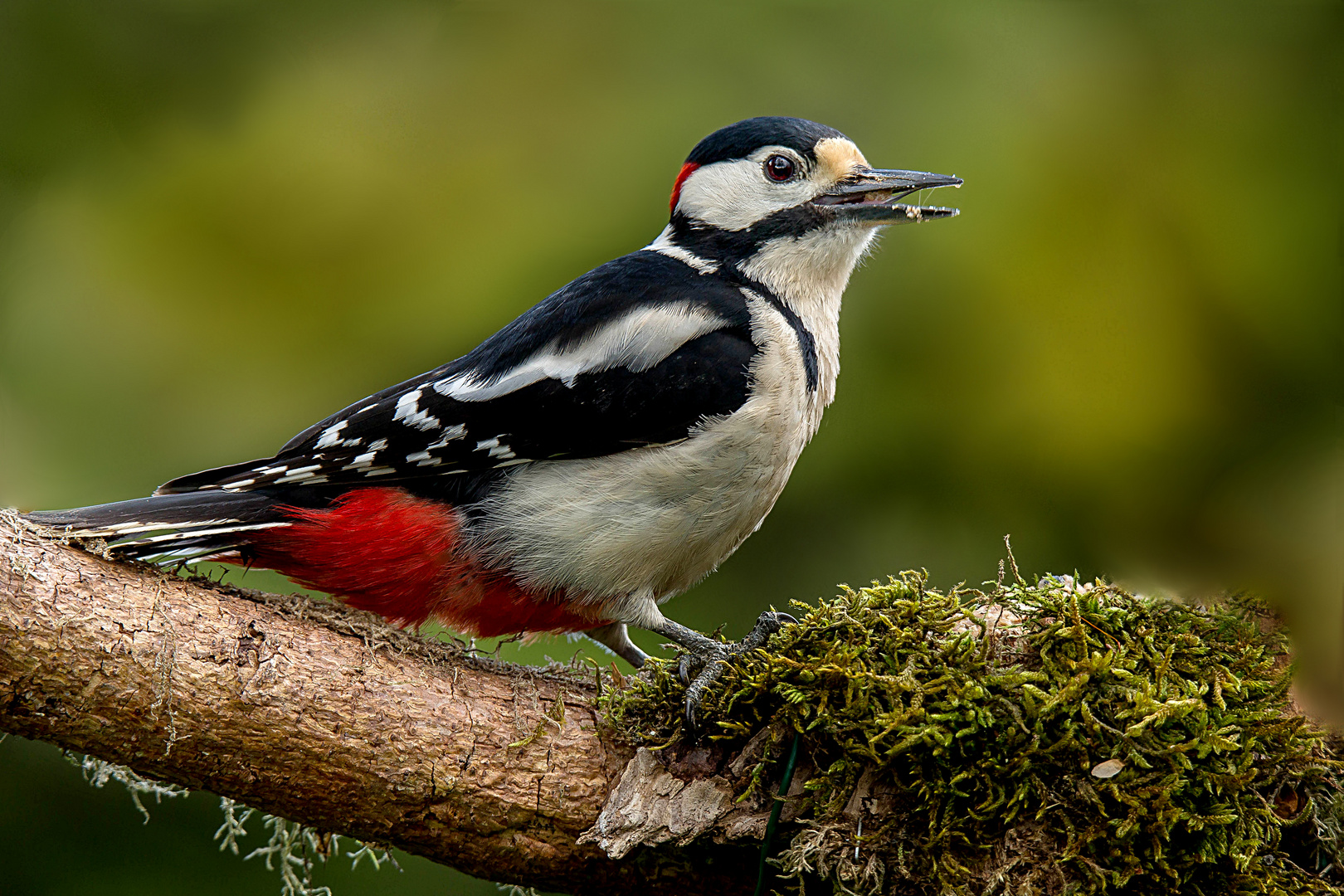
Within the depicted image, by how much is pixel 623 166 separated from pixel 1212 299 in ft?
7.21

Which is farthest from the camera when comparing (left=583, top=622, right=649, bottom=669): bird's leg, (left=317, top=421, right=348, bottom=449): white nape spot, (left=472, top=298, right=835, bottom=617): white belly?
(left=583, top=622, right=649, bottom=669): bird's leg

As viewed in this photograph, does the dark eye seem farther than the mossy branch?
Yes

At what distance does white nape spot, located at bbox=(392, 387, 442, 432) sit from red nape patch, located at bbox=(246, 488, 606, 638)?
17 cm

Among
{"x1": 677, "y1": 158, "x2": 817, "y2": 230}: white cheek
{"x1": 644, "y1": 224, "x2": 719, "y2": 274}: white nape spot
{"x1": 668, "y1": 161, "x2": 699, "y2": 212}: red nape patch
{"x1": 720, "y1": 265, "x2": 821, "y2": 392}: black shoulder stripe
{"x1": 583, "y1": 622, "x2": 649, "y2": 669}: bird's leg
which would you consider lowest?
{"x1": 583, "y1": 622, "x2": 649, "y2": 669}: bird's leg

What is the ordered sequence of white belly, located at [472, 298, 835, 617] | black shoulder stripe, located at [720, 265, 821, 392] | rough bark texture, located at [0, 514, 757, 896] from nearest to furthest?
rough bark texture, located at [0, 514, 757, 896], white belly, located at [472, 298, 835, 617], black shoulder stripe, located at [720, 265, 821, 392]

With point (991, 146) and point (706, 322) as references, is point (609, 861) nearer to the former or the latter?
point (706, 322)

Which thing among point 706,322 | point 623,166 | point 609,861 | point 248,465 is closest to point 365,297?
point 623,166

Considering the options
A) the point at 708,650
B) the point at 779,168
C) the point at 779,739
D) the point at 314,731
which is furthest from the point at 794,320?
the point at 314,731

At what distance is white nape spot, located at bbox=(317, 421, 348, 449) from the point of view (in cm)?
284

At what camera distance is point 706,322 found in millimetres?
2836

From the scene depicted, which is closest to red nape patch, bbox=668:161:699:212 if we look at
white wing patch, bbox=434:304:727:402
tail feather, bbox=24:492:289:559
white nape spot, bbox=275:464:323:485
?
white wing patch, bbox=434:304:727:402

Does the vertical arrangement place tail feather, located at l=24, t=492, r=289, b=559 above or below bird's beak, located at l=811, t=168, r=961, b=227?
below

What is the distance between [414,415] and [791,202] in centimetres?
119

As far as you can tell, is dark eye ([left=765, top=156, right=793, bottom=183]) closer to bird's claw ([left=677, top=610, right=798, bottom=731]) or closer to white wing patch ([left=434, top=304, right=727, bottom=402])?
white wing patch ([left=434, top=304, right=727, bottom=402])
